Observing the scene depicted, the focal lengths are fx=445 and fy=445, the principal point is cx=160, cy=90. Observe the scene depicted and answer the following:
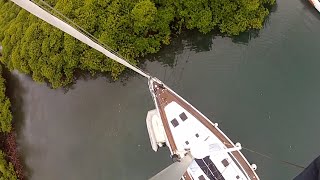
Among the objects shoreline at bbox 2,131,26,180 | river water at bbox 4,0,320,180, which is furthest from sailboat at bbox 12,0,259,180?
shoreline at bbox 2,131,26,180

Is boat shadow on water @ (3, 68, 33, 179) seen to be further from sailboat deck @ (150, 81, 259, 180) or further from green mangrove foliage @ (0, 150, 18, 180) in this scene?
sailboat deck @ (150, 81, 259, 180)

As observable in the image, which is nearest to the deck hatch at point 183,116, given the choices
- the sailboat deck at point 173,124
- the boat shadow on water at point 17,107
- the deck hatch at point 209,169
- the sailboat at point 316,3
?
the sailboat deck at point 173,124

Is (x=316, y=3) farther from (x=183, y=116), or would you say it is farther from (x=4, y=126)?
(x=4, y=126)

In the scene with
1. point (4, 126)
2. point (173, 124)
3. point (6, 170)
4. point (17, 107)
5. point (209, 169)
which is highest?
point (17, 107)

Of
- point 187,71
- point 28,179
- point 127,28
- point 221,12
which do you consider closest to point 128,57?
point 127,28

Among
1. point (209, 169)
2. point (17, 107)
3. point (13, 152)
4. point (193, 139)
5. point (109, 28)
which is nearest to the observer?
point (209, 169)

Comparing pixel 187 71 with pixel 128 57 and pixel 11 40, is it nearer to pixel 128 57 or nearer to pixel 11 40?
pixel 128 57

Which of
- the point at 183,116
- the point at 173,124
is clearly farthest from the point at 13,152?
the point at 183,116
